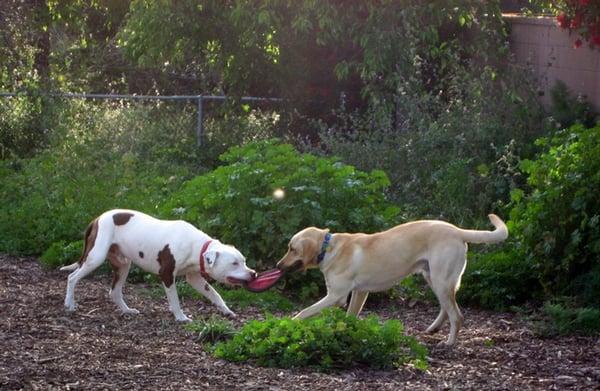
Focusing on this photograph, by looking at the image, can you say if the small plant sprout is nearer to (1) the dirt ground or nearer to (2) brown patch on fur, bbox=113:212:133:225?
(1) the dirt ground

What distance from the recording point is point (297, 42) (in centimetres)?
1521

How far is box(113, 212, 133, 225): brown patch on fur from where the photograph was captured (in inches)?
353

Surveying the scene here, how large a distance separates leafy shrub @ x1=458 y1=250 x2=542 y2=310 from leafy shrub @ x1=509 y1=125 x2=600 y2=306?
13 cm

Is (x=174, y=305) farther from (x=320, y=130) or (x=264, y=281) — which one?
(x=320, y=130)

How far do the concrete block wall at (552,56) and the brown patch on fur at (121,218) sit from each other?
19.9ft

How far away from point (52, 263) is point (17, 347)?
11.1 ft

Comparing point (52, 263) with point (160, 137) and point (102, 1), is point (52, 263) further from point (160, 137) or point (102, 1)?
point (102, 1)

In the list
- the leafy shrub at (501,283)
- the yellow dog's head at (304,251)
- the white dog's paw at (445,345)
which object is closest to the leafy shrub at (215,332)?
the yellow dog's head at (304,251)

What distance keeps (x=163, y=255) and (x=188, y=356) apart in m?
1.62

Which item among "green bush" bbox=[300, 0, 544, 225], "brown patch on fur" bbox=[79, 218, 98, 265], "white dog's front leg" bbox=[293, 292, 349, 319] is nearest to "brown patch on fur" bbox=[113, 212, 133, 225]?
"brown patch on fur" bbox=[79, 218, 98, 265]

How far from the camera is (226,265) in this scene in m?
8.47

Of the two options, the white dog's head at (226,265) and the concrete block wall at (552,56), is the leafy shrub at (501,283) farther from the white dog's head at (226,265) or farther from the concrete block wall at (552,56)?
the concrete block wall at (552,56)

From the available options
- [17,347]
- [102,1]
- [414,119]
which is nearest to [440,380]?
[17,347]

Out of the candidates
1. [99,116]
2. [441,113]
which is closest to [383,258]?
[441,113]
